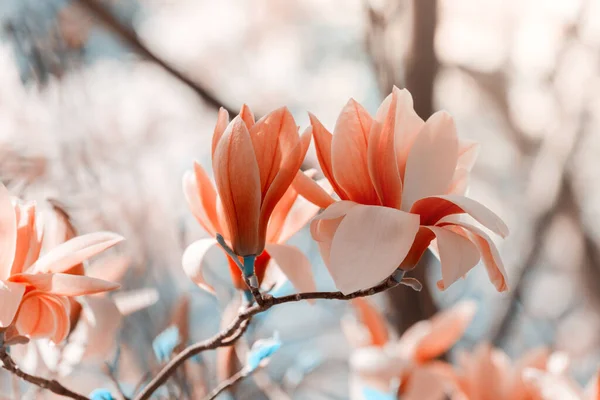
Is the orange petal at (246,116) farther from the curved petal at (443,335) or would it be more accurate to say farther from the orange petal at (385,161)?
the curved petal at (443,335)

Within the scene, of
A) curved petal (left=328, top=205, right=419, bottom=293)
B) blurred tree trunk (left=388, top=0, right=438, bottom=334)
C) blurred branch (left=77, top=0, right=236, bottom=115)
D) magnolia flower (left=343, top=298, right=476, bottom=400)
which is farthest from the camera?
blurred tree trunk (left=388, top=0, right=438, bottom=334)

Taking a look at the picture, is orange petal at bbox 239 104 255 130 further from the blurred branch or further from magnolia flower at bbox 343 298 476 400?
the blurred branch

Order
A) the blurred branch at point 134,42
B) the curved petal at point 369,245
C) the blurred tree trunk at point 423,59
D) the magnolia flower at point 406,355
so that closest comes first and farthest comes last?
the curved petal at point 369,245, the magnolia flower at point 406,355, the blurred branch at point 134,42, the blurred tree trunk at point 423,59

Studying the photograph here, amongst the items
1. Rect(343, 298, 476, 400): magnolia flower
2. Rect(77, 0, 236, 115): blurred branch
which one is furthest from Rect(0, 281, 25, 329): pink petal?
Rect(77, 0, 236, 115): blurred branch

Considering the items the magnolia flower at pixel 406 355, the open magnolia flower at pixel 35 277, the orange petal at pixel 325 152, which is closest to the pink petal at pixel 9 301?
the open magnolia flower at pixel 35 277

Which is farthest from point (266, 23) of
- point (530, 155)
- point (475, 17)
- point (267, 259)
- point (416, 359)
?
point (267, 259)

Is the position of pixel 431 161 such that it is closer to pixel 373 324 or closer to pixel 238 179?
pixel 238 179
